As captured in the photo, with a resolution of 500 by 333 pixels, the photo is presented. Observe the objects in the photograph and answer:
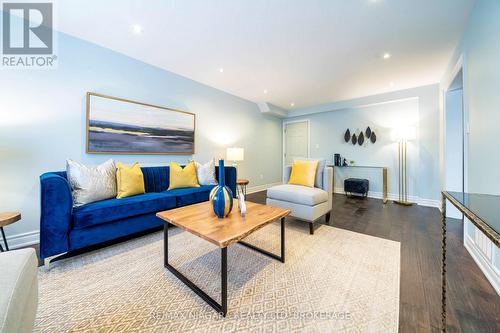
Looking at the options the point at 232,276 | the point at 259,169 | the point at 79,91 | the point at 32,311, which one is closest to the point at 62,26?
the point at 79,91

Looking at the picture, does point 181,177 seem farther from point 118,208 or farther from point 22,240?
point 22,240

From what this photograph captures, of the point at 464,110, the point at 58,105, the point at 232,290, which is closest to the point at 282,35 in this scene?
the point at 464,110

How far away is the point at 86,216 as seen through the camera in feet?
5.86

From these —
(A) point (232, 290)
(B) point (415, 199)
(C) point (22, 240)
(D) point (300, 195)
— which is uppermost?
(D) point (300, 195)

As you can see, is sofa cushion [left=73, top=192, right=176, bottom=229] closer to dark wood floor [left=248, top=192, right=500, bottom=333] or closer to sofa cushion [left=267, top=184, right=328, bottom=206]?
sofa cushion [left=267, top=184, right=328, bottom=206]

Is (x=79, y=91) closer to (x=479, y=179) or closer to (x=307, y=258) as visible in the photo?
(x=307, y=258)

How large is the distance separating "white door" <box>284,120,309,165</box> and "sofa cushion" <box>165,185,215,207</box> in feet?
11.5

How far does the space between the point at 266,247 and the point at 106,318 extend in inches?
53.2

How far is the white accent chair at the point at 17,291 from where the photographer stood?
56 centimetres

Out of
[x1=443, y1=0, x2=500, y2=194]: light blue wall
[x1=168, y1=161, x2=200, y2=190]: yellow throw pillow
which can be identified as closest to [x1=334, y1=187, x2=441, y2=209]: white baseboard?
[x1=443, y1=0, x2=500, y2=194]: light blue wall

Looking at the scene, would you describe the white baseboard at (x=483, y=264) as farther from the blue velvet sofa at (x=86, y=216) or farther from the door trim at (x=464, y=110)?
the blue velvet sofa at (x=86, y=216)

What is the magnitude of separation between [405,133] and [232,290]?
4399 millimetres

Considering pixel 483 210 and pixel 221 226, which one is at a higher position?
pixel 483 210

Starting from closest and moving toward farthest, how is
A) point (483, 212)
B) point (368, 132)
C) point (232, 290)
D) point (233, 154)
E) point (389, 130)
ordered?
point (483, 212) < point (232, 290) < point (233, 154) < point (389, 130) < point (368, 132)
